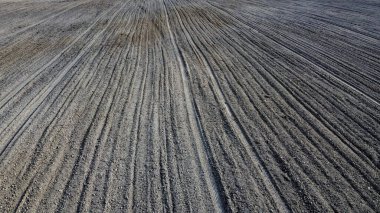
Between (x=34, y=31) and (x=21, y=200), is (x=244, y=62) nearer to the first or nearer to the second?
(x=21, y=200)

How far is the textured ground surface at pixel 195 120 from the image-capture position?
5.16m

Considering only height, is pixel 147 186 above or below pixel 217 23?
below

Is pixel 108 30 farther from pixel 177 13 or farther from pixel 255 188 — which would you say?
pixel 255 188

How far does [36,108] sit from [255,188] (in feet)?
18.6

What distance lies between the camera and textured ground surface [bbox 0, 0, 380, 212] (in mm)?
5160

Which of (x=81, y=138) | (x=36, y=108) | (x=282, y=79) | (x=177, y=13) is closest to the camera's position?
(x=81, y=138)

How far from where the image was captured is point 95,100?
8.16 m

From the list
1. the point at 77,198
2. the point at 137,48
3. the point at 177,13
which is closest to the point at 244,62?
the point at 137,48

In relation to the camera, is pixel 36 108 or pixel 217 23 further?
pixel 217 23

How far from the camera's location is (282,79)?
28.6 ft

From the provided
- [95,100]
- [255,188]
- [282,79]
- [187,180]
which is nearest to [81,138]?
[95,100]

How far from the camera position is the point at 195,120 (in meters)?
7.10

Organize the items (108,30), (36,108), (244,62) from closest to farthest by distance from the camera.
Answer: (36,108)
(244,62)
(108,30)

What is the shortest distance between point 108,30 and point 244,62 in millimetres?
7468
